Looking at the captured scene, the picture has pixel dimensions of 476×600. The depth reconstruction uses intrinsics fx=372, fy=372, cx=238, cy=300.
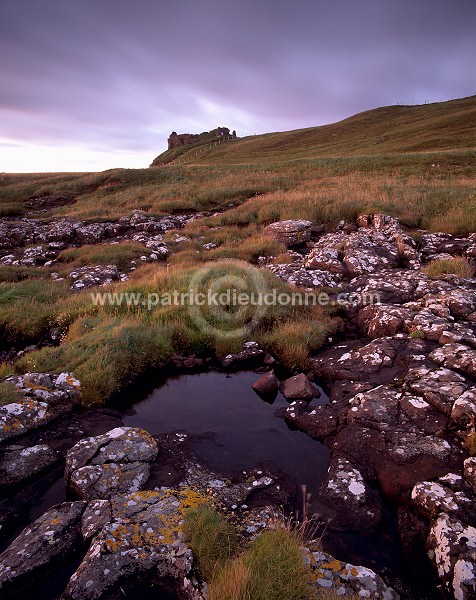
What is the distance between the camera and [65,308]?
9.91 meters

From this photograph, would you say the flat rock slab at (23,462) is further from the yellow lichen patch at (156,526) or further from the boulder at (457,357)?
the boulder at (457,357)

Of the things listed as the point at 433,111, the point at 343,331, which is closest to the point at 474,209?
the point at 343,331

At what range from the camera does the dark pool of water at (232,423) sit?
5.28m

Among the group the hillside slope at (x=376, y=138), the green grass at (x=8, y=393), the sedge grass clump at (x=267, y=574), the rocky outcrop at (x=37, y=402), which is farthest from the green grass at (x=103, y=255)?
the hillside slope at (x=376, y=138)

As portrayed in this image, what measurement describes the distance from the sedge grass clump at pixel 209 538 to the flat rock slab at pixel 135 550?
99 millimetres

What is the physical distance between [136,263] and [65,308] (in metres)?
4.96

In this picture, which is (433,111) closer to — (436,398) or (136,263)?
(136,263)

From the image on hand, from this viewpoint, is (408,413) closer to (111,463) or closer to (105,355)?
(111,463)

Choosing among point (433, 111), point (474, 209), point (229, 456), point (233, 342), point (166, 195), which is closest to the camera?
point (229, 456)

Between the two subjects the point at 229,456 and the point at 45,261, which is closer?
the point at 229,456

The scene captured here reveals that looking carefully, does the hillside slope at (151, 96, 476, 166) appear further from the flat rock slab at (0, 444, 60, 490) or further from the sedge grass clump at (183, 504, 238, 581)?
the flat rock slab at (0, 444, 60, 490)

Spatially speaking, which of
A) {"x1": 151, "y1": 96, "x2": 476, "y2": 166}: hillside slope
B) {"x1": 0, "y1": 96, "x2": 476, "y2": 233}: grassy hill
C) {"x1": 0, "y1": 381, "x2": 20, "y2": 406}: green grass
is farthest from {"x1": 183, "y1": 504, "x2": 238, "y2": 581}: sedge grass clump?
{"x1": 151, "y1": 96, "x2": 476, "y2": 166}: hillside slope

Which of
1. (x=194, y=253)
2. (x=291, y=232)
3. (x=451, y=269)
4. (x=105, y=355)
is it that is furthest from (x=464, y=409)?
(x=194, y=253)

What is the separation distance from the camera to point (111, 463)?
5090mm
